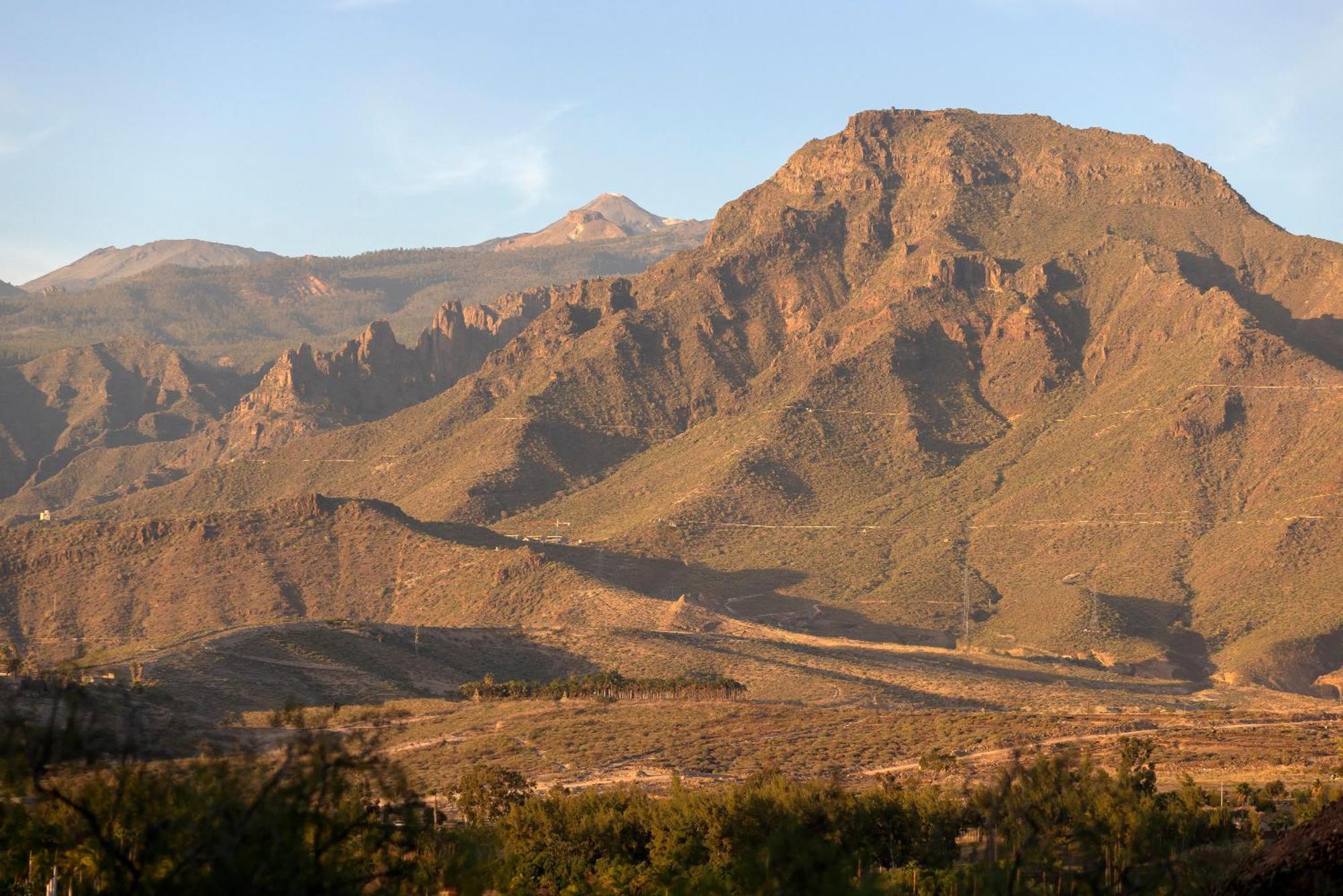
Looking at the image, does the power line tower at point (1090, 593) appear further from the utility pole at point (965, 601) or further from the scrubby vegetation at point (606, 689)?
the scrubby vegetation at point (606, 689)

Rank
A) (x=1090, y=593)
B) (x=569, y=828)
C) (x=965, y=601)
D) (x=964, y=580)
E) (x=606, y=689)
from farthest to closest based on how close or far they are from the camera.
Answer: (x=964, y=580) < (x=965, y=601) < (x=1090, y=593) < (x=606, y=689) < (x=569, y=828)

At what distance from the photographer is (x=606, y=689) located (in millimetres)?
106312

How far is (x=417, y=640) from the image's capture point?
122062 mm

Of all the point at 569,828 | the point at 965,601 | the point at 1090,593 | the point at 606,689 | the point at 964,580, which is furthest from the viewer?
the point at 964,580

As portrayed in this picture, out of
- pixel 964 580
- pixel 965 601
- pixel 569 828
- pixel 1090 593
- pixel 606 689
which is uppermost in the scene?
pixel 964 580

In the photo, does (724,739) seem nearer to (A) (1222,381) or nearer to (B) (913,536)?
(B) (913,536)

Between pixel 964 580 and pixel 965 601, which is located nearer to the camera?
pixel 965 601

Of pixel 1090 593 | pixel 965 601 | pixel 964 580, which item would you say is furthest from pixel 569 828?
pixel 964 580

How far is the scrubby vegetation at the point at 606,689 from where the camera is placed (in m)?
104

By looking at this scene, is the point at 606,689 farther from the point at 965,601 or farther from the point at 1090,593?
the point at 1090,593

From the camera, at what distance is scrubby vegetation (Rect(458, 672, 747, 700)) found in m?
104

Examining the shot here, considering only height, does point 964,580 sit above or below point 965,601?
above

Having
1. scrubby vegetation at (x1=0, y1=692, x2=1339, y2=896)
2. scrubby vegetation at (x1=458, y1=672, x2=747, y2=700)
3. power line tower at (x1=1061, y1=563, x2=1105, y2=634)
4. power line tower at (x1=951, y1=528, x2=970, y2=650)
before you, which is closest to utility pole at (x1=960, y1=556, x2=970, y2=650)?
power line tower at (x1=951, y1=528, x2=970, y2=650)

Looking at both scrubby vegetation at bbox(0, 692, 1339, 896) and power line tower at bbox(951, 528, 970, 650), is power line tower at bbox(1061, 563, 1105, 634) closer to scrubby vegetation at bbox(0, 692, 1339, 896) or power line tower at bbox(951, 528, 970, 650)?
power line tower at bbox(951, 528, 970, 650)
